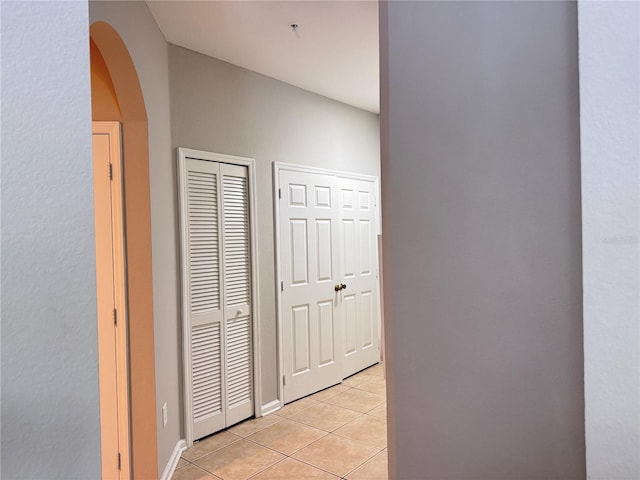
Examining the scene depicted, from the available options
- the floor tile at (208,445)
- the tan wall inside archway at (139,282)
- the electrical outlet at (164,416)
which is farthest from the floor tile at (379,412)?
the tan wall inside archway at (139,282)

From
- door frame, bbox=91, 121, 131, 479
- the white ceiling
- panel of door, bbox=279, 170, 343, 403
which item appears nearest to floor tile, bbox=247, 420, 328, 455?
panel of door, bbox=279, 170, 343, 403

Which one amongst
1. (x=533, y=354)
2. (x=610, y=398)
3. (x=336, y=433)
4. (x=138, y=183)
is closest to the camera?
(x=610, y=398)

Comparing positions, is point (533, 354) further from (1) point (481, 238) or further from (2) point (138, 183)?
(2) point (138, 183)

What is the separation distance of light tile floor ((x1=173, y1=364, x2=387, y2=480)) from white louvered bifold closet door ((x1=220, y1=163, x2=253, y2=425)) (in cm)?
23

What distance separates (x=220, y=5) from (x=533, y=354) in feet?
7.65

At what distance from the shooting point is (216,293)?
315 centimetres

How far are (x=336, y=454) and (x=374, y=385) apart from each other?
1396mm

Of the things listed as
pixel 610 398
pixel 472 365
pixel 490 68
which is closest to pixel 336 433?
pixel 472 365

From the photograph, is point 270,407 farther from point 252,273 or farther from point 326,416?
point 252,273

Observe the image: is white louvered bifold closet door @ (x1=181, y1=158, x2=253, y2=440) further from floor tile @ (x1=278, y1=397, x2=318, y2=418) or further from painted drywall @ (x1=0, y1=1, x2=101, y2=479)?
painted drywall @ (x1=0, y1=1, x2=101, y2=479)

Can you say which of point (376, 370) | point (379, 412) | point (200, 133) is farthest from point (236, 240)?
point (376, 370)

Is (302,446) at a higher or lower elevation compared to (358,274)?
lower

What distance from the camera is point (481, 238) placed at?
1.00m

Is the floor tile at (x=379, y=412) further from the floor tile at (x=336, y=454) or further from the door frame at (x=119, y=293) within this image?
the door frame at (x=119, y=293)
